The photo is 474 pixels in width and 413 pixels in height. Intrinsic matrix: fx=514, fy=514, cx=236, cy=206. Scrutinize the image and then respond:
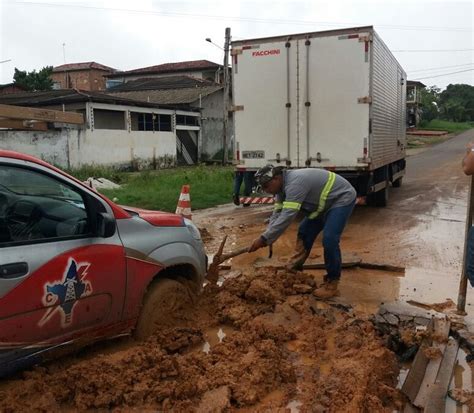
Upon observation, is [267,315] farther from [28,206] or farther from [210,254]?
[210,254]

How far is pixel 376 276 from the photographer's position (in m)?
6.66

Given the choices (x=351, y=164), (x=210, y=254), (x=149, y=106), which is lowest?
(x=210, y=254)

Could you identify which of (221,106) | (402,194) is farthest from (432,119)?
(402,194)

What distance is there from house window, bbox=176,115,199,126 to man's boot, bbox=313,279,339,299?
26428 millimetres

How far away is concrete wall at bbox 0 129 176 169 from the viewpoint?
21859 millimetres

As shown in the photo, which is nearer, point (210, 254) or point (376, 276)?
point (376, 276)

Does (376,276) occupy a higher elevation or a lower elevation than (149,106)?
lower

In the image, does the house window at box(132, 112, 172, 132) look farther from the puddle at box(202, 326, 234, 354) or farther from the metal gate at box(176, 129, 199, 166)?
the puddle at box(202, 326, 234, 354)

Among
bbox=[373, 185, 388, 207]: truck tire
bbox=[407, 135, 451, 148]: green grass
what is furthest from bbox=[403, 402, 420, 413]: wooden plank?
bbox=[407, 135, 451, 148]: green grass

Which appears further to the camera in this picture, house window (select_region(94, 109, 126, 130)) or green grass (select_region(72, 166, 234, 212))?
house window (select_region(94, 109, 126, 130))

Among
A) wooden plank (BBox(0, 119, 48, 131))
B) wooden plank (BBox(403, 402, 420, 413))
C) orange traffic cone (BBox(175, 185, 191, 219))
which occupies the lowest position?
wooden plank (BBox(403, 402, 420, 413))

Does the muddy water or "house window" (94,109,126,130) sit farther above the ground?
"house window" (94,109,126,130)

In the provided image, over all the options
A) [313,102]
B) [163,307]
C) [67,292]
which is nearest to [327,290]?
[163,307]

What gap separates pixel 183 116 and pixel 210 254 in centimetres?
2453
